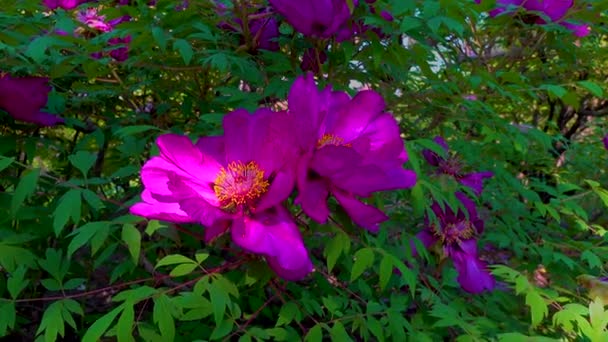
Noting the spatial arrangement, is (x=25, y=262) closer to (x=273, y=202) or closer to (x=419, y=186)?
(x=273, y=202)

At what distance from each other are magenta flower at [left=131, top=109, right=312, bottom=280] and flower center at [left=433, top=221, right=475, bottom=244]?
0.83 meters

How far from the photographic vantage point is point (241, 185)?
903 mm

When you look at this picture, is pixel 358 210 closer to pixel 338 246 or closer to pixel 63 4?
pixel 338 246

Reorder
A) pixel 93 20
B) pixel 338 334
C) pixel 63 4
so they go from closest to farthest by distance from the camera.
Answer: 1. pixel 338 334
2. pixel 63 4
3. pixel 93 20

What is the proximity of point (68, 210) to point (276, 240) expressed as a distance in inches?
16.7

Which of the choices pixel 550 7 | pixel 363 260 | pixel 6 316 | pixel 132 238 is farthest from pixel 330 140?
pixel 550 7

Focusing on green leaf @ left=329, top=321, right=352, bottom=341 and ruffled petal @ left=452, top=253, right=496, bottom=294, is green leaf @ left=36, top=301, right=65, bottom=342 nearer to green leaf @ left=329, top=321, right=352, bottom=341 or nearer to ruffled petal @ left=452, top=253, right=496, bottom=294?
green leaf @ left=329, top=321, right=352, bottom=341

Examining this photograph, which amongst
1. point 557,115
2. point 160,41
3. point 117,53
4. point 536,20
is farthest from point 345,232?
point 557,115

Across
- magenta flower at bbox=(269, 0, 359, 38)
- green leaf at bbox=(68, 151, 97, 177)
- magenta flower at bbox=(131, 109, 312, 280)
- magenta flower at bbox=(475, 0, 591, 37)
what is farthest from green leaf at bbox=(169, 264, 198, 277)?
magenta flower at bbox=(475, 0, 591, 37)

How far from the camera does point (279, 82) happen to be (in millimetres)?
1304

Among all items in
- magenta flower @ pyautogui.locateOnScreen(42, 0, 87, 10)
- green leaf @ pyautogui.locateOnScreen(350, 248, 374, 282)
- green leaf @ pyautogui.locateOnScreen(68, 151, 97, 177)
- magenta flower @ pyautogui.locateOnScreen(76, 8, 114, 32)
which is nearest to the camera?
green leaf @ pyautogui.locateOnScreen(350, 248, 374, 282)

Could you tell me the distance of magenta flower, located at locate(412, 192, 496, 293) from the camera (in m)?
1.60

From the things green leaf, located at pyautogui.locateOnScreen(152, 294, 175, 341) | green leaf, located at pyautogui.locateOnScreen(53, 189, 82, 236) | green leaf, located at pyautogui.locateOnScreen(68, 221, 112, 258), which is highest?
green leaf, located at pyautogui.locateOnScreen(68, 221, 112, 258)

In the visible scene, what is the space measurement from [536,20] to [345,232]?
40.2 inches
